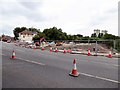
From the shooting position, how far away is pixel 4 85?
6.86m

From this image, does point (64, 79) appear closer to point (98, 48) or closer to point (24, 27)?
point (98, 48)

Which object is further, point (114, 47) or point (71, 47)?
point (71, 47)

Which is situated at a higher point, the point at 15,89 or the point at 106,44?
the point at 106,44

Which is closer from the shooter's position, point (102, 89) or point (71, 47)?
point (102, 89)

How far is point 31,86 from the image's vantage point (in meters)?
6.68

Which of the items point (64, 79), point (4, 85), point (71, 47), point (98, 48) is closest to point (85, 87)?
point (64, 79)

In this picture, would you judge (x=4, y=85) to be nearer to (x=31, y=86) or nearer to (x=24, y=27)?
(x=31, y=86)

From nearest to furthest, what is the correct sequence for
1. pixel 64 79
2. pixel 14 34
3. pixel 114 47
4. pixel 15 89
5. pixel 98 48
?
pixel 15 89, pixel 64 79, pixel 114 47, pixel 98 48, pixel 14 34

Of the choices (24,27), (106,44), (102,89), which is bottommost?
(102,89)

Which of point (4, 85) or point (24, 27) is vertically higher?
point (24, 27)

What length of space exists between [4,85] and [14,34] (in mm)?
127867

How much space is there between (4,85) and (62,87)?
80.4 inches

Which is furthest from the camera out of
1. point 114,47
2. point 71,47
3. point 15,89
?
point 71,47

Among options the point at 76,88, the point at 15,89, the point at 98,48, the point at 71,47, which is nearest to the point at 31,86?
the point at 15,89
